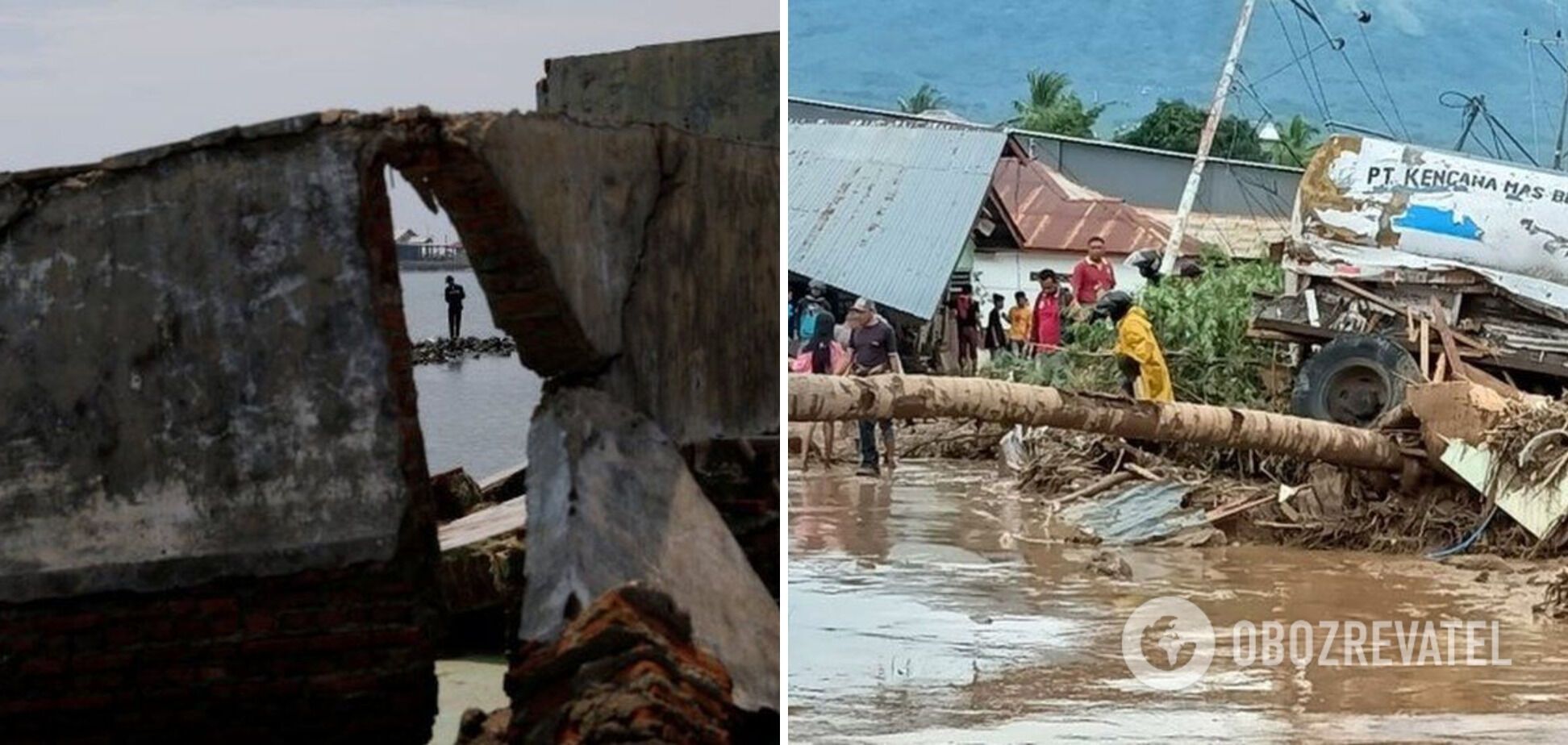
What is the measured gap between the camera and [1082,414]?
25.5ft

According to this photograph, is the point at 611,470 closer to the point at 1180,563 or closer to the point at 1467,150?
the point at 1180,563

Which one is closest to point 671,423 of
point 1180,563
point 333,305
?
point 333,305

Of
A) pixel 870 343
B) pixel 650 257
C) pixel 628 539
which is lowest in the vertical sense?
pixel 628 539

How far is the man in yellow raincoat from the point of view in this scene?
902 centimetres

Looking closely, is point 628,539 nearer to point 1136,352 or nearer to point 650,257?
point 650,257

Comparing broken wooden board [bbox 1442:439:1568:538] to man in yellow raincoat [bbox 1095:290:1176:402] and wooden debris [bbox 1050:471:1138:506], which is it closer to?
man in yellow raincoat [bbox 1095:290:1176:402]

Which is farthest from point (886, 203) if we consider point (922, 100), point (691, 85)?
point (691, 85)

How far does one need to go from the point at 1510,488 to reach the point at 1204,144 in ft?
6.78

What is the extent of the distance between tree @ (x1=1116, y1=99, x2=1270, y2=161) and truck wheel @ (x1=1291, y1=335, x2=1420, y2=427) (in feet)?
3.47

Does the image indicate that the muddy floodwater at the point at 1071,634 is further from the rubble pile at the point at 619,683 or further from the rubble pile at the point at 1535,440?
the rubble pile at the point at 619,683

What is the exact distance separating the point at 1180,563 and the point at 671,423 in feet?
12.7

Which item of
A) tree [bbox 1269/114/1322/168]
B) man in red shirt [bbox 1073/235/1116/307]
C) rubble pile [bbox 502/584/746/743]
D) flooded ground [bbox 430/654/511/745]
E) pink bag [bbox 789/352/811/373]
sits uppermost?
tree [bbox 1269/114/1322/168]

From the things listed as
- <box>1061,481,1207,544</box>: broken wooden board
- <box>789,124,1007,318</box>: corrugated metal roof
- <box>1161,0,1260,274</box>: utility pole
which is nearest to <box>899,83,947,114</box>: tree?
<box>789,124,1007,318</box>: corrugated metal roof

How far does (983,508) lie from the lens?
31.0ft
